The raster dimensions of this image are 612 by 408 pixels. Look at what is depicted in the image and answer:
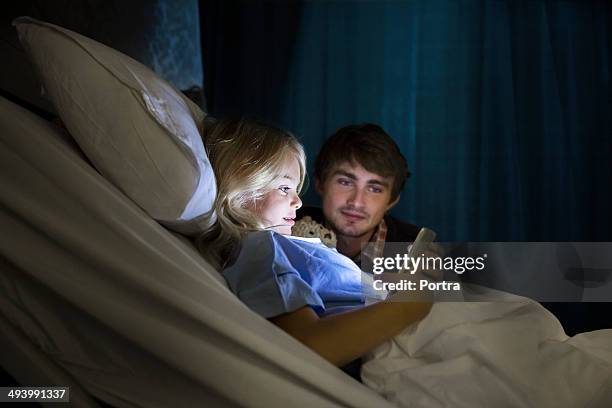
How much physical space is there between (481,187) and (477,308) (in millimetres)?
1778

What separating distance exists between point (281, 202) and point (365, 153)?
0.77m

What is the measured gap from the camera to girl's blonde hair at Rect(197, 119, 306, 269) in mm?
1060

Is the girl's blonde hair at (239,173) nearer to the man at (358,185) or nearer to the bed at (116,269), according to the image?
the bed at (116,269)

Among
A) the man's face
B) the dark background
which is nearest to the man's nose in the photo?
the man's face

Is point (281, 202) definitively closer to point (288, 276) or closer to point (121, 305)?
point (288, 276)

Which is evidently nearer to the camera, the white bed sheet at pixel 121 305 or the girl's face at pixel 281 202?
the white bed sheet at pixel 121 305

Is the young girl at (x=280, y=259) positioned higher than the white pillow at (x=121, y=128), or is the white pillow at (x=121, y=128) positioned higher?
the white pillow at (x=121, y=128)

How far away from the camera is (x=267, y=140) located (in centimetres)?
113

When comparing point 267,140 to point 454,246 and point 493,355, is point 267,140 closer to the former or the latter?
point 454,246

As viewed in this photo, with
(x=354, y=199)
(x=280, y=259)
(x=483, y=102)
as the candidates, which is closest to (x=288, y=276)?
(x=280, y=259)

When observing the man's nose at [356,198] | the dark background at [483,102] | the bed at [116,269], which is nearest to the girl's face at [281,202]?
the bed at [116,269]

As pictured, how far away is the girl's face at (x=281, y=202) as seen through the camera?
3.67ft

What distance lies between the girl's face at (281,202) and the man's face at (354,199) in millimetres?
696

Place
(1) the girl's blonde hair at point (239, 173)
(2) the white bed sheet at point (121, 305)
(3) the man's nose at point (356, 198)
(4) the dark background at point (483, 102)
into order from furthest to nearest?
(4) the dark background at point (483, 102), (3) the man's nose at point (356, 198), (1) the girl's blonde hair at point (239, 173), (2) the white bed sheet at point (121, 305)
